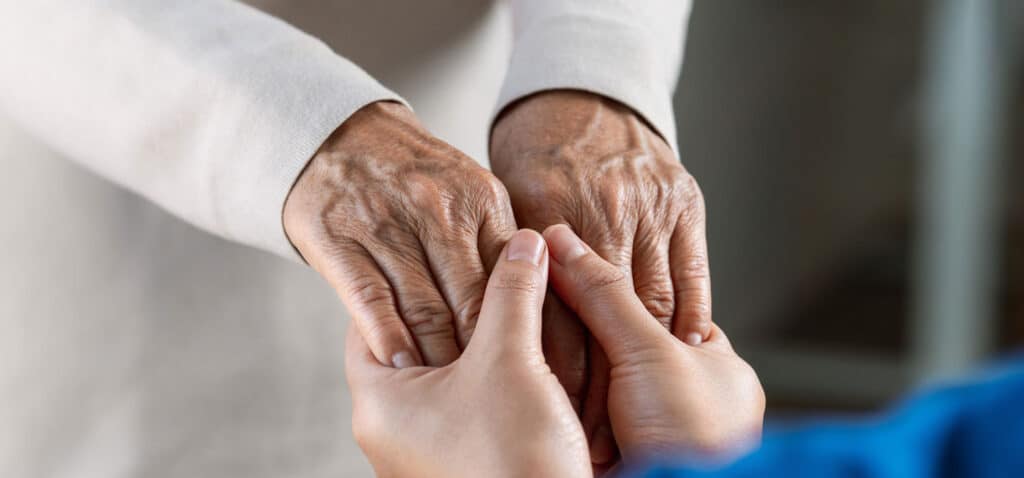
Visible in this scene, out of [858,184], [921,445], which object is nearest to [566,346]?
[921,445]

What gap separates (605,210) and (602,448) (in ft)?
0.42

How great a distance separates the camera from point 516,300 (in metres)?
0.53

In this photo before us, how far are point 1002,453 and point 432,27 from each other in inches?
24.9

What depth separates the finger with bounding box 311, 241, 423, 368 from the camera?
21.6 inches

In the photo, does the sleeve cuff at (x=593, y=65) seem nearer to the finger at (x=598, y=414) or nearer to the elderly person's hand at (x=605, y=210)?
the elderly person's hand at (x=605, y=210)

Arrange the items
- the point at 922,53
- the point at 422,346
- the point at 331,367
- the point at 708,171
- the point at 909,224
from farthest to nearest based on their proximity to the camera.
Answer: the point at 909,224, the point at 922,53, the point at 708,171, the point at 331,367, the point at 422,346

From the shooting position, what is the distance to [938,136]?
211 centimetres

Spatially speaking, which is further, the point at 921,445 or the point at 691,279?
the point at 691,279

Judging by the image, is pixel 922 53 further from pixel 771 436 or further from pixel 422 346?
pixel 771 436

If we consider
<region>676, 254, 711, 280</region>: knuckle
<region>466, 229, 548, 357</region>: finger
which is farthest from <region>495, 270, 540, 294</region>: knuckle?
<region>676, 254, 711, 280</region>: knuckle

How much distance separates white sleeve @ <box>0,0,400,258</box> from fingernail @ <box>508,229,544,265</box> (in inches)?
4.2

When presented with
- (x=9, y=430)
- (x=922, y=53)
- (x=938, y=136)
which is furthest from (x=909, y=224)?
(x=9, y=430)

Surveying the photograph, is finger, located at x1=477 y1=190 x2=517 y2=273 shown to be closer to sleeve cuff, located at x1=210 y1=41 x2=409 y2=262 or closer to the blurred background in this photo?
sleeve cuff, located at x1=210 y1=41 x2=409 y2=262

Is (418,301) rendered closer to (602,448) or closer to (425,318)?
(425,318)
